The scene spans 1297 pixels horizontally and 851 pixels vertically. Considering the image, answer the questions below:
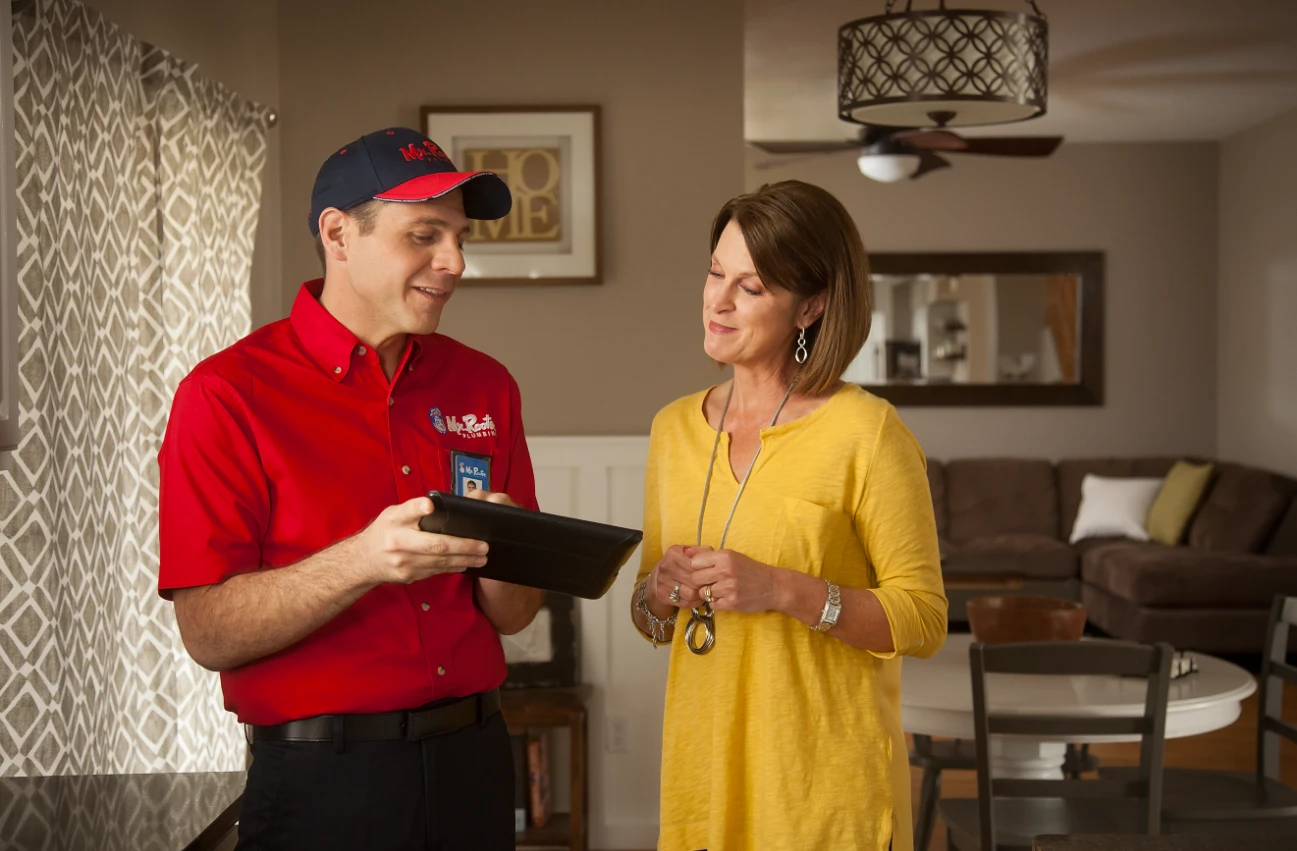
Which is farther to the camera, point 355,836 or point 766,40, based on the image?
point 766,40

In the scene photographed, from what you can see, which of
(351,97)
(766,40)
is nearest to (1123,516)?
(766,40)

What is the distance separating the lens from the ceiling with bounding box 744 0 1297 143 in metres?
5.09

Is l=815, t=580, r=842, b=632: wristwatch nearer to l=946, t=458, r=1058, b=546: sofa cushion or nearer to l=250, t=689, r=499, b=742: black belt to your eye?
l=250, t=689, r=499, b=742: black belt

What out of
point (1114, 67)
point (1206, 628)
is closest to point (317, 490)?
point (1114, 67)

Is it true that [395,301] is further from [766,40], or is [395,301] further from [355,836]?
[766,40]

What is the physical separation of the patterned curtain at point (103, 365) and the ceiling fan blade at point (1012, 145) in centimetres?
375

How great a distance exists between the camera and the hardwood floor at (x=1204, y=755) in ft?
15.1

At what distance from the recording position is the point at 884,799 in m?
1.62

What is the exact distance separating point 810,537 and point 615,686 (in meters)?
2.19

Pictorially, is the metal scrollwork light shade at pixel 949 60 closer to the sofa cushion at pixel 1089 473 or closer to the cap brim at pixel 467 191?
the cap brim at pixel 467 191

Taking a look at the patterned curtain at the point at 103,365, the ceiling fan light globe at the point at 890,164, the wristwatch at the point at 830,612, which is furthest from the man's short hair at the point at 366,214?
the ceiling fan light globe at the point at 890,164

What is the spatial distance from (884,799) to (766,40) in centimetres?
442

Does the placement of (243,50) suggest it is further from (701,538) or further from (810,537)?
(810,537)

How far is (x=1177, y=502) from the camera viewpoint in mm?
7086
